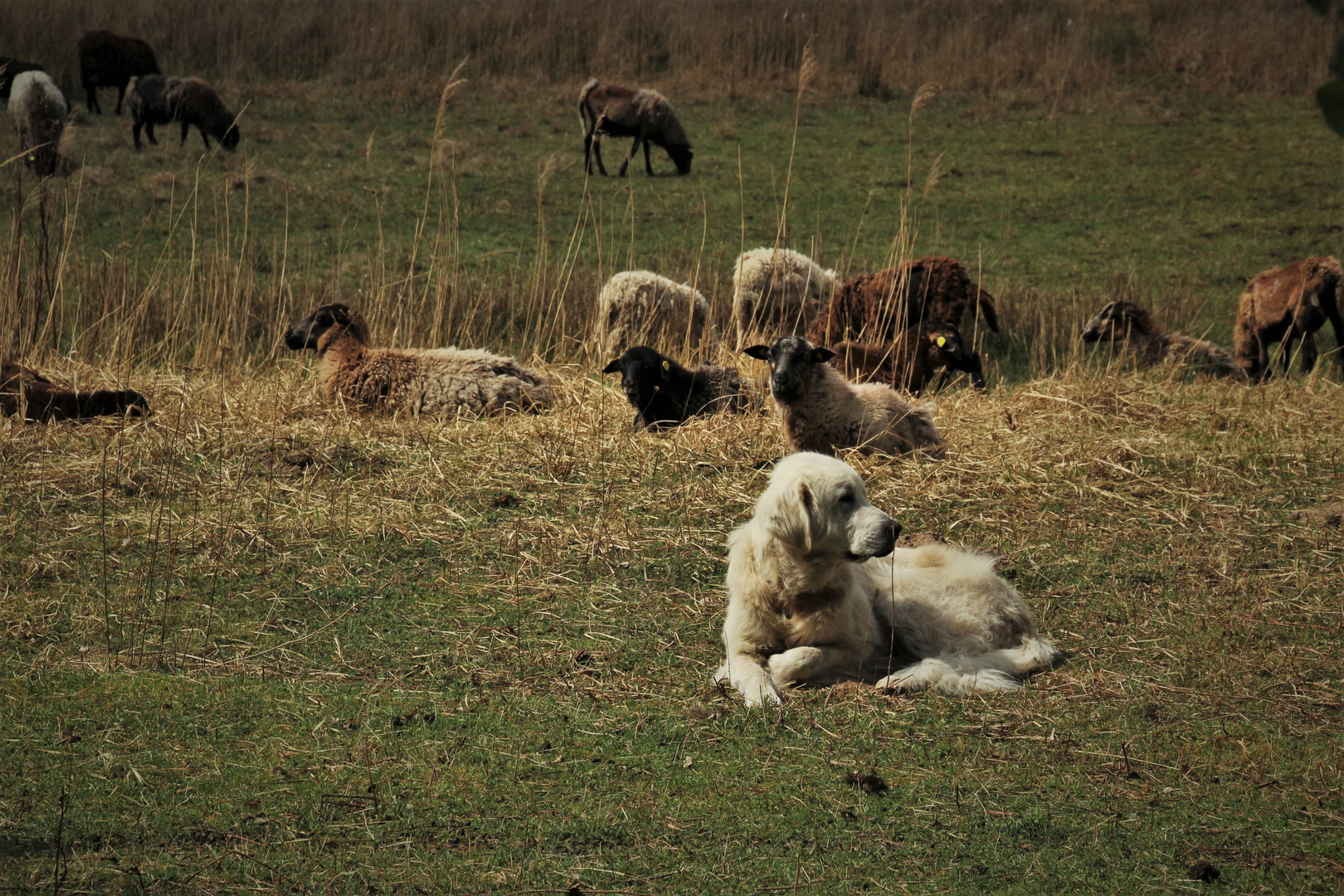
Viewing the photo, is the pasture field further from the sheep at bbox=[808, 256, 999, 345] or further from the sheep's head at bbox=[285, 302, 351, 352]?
the sheep at bbox=[808, 256, 999, 345]

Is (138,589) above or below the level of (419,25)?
below

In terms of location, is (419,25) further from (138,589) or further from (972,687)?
(972,687)

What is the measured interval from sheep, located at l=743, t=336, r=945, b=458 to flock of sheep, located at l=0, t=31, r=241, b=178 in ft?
43.4

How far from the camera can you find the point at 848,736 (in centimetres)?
460

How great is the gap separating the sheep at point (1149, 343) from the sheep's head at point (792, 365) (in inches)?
205

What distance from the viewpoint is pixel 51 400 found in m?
8.62

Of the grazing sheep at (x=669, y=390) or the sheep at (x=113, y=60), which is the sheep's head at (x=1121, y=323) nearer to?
the grazing sheep at (x=669, y=390)

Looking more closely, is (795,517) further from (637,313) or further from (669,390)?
(637,313)

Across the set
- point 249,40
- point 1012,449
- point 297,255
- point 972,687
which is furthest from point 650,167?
point 972,687

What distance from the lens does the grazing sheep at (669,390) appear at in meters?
8.84

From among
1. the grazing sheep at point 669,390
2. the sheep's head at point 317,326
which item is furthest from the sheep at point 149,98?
the grazing sheep at point 669,390

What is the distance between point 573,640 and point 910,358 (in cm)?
535

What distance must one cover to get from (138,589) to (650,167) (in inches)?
601

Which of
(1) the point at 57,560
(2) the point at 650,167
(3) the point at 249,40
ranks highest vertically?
(3) the point at 249,40
